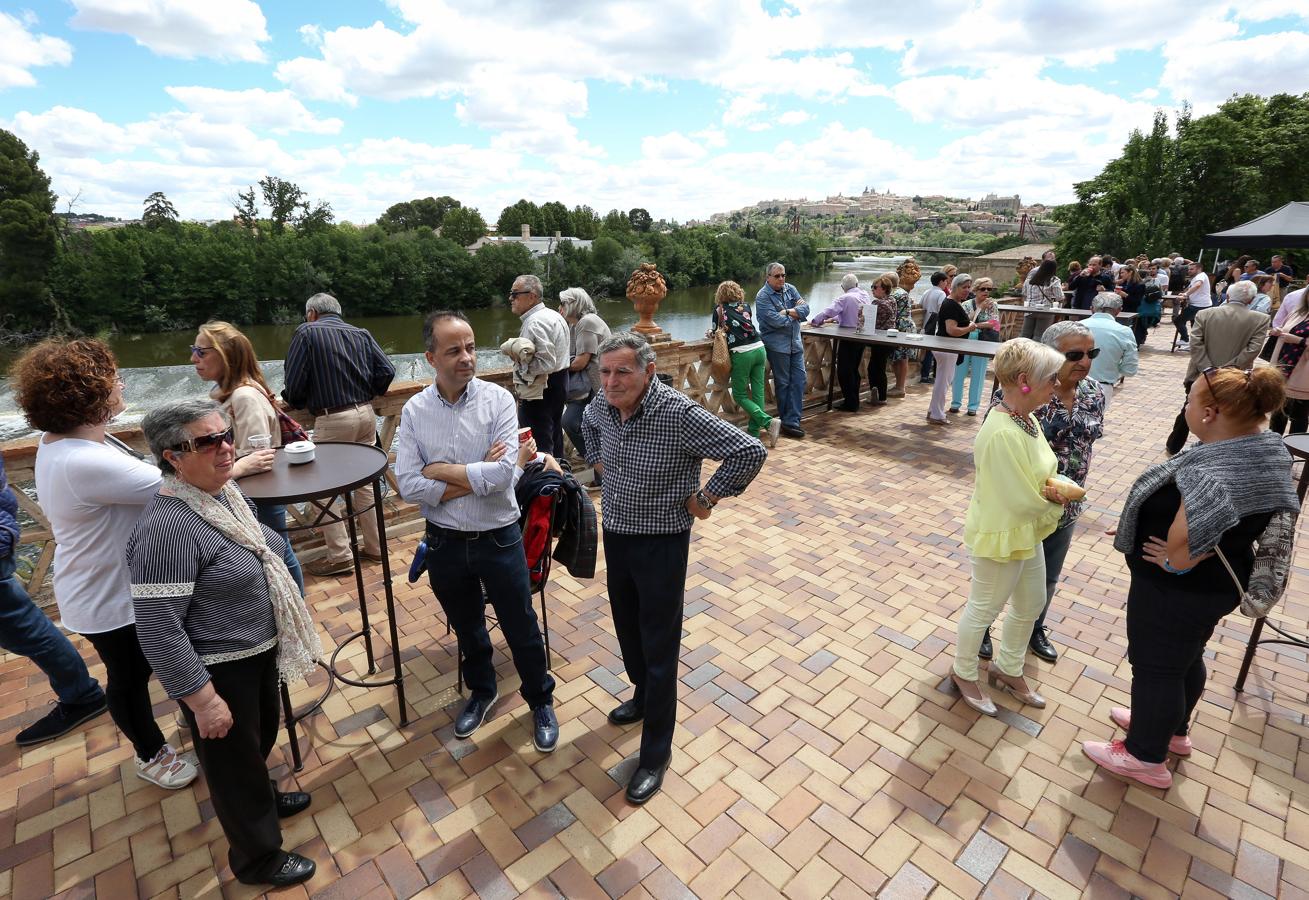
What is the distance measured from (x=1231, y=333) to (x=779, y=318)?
3760 millimetres

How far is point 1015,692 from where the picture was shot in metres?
2.91

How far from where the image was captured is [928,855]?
2150 mm

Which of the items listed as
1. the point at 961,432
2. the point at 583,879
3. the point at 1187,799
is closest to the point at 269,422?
the point at 583,879

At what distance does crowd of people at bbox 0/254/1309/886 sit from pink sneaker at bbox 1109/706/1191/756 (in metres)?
0.01

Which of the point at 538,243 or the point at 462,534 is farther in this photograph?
the point at 538,243

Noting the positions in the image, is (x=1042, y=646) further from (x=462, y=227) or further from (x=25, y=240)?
(x=462, y=227)

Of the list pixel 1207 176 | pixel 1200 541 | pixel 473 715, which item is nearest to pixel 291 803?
pixel 473 715

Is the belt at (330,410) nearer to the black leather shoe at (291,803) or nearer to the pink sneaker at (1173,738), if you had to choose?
the black leather shoe at (291,803)

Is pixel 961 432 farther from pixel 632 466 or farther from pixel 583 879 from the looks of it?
pixel 583 879

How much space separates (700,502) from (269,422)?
7.24 ft

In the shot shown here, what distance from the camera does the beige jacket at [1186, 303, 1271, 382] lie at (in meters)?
5.26

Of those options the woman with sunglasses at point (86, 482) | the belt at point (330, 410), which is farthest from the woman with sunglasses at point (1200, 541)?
the belt at point (330, 410)

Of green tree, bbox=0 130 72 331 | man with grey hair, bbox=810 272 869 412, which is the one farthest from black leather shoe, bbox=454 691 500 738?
green tree, bbox=0 130 72 331

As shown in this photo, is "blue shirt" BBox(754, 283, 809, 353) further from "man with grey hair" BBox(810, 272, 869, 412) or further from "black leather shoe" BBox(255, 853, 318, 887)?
"black leather shoe" BBox(255, 853, 318, 887)
